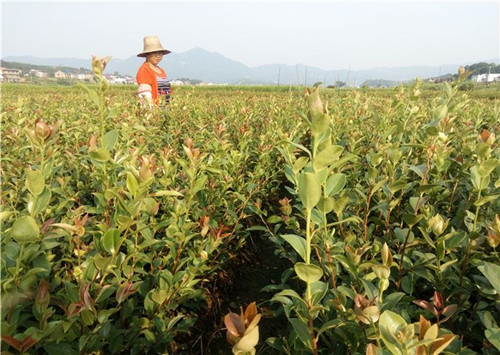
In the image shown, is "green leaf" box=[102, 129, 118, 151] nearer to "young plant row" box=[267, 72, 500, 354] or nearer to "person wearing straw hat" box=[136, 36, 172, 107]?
"young plant row" box=[267, 72, 500, 354]

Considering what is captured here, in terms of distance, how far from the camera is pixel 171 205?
1659 millimetres

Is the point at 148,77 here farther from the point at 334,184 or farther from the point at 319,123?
the point at 319,123

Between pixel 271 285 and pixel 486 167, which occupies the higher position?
pixel 486 167

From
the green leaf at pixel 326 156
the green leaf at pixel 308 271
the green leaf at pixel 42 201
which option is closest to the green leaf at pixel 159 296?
the green leaf at pixel 42 201

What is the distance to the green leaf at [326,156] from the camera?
901mm

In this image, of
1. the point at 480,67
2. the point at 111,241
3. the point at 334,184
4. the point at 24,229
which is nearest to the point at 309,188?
the point at 334,184

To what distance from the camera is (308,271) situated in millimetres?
877

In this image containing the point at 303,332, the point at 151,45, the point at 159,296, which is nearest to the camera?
the point at 303,332

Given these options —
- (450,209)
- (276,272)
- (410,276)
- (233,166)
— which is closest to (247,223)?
(276,272)

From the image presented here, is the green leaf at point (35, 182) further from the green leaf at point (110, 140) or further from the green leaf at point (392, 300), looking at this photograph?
the green leaf at point (392, 300)

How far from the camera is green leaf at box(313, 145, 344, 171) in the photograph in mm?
901

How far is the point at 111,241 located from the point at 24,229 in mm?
229

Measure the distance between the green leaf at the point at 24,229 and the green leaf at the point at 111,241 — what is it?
0.18 meters

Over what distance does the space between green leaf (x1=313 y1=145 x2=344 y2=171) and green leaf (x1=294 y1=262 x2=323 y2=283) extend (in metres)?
0.26
